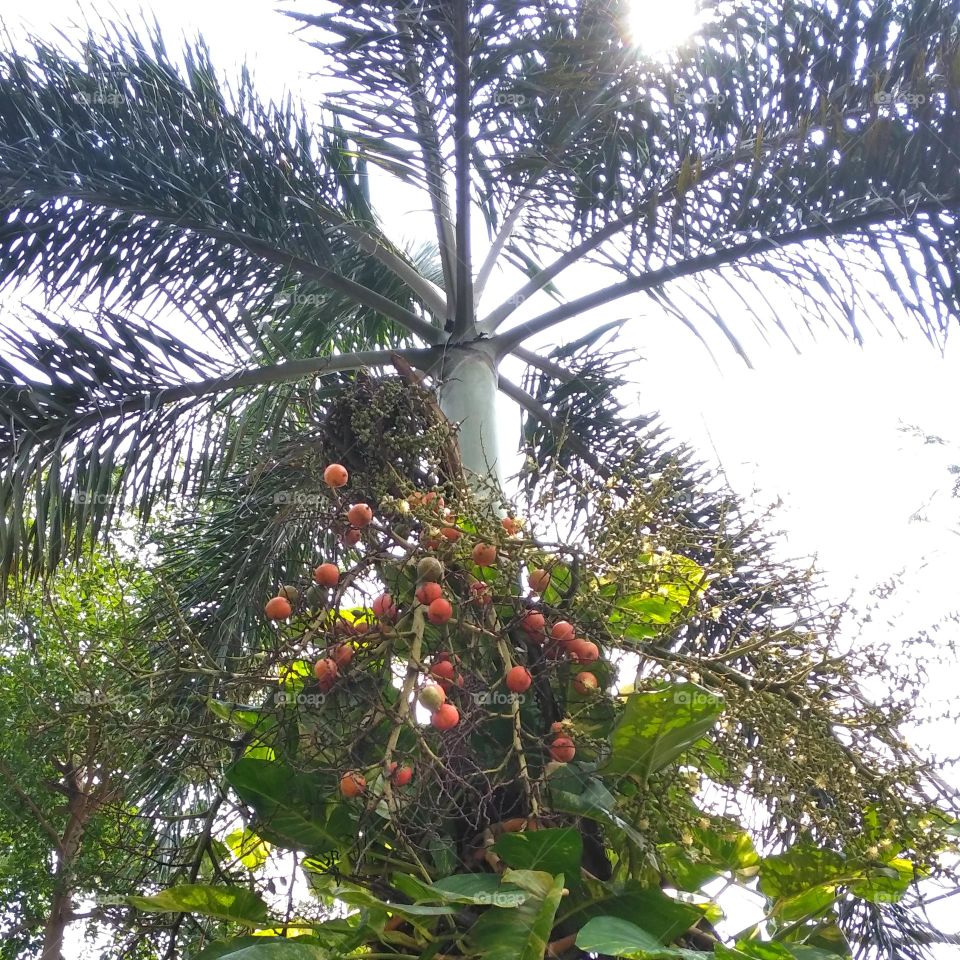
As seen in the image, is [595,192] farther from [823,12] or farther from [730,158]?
[823,12]

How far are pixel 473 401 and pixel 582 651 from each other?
0.94 m

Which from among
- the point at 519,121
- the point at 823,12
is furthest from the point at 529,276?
the point at 823,12

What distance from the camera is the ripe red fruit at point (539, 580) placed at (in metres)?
1.17

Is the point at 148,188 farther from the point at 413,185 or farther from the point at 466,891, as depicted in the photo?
the point at 466,891

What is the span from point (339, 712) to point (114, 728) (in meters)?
0.32

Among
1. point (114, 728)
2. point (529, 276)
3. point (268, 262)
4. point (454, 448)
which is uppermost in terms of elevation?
point (529, 276)

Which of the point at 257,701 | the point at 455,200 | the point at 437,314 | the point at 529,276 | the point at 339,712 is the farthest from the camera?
the point at 529,276

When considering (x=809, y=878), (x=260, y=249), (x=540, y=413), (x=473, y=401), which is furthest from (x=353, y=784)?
(x=540, y=413)

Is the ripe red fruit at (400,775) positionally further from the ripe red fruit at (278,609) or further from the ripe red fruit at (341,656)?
A: the ripe red fruit at (278,609)

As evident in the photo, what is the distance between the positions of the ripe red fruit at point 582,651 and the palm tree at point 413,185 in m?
0.72

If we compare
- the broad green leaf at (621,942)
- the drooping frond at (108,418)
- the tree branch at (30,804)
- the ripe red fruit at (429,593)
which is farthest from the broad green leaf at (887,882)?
the tree branch at (30,804)

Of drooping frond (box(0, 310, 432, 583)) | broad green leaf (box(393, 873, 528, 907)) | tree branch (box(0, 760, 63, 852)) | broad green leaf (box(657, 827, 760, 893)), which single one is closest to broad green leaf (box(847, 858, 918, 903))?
broad green leaf (box(657, 827, 760, 893))

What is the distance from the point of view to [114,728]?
1.19 metres

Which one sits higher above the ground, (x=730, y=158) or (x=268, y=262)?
(x=730, y=158)
